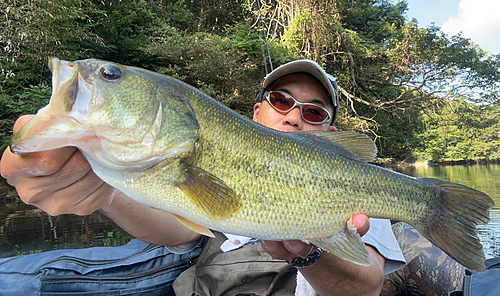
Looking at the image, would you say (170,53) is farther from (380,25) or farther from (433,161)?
(433,161)

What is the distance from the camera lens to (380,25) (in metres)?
19.8

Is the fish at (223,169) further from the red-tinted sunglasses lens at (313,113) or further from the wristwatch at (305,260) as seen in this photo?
the red-tinted sunglasses lens at (313,113)

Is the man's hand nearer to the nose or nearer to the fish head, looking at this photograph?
the fish head

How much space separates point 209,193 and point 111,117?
51 centimetres

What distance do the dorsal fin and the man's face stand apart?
41.6 inches

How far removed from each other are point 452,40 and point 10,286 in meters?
22.1

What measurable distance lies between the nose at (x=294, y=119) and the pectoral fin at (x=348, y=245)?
1387mm

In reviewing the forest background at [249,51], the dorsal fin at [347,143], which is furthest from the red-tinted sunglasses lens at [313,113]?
the forest background at [249,51]

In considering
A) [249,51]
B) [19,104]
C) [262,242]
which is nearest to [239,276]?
[262,242]

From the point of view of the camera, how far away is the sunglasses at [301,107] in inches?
112

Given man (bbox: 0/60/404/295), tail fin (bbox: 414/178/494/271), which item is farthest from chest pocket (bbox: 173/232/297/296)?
tail fin (bbox: 414/178/494/271)

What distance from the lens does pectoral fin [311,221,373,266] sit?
1500 millimetres

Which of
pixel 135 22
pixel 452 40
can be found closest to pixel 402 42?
pixel 452 40

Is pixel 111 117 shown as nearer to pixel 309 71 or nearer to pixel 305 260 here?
pixel 305 260
